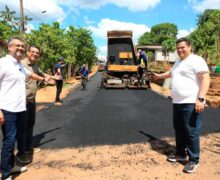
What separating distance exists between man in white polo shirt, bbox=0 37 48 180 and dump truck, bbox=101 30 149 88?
1483 cm

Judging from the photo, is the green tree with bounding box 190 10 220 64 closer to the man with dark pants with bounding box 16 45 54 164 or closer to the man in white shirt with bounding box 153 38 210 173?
the man in white shirt with bounding box 153 38 210 173

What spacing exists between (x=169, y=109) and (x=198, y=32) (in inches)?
1312

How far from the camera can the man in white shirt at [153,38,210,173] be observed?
448 cm

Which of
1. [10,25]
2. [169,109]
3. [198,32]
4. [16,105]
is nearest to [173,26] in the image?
[198,32]

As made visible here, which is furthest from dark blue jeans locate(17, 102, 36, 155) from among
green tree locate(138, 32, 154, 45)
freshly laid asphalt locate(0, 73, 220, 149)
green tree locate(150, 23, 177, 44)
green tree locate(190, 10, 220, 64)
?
green tree locate(150, 23, 177, 44)

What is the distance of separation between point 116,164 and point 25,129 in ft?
5.22

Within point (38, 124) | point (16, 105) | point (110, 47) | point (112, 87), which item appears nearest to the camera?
point (16, 105)

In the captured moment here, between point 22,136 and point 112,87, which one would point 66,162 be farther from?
point 112,87

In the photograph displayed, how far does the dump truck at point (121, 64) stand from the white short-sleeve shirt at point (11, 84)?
1485 centimetres

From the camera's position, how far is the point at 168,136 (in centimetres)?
668

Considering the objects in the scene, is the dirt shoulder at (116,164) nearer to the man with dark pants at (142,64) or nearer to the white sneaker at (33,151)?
the white sneaker at (33,151)

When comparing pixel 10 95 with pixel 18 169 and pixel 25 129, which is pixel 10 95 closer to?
pixel 25 129

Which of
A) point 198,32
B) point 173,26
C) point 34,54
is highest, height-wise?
point 173,26

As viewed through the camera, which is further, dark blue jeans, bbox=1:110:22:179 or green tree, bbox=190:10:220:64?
green tree, bbox=190:10:220:64
